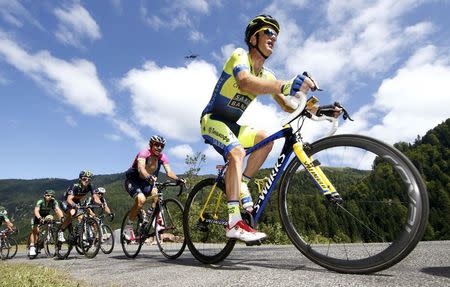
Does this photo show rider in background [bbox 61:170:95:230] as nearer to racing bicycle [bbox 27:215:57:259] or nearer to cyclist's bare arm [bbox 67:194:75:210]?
cyclist's bare arm [bbox 67:194:75:210]

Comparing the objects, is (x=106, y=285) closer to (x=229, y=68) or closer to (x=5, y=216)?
(x=229, y=68)

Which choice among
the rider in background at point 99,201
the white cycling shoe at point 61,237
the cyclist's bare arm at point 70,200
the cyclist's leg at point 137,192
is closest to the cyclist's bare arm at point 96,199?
the rider in background at point 99,201

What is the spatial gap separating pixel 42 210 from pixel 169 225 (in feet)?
29.2

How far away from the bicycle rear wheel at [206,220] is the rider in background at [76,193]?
7.28 m

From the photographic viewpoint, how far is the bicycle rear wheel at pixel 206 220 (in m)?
5.17

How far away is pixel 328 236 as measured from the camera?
4.00m

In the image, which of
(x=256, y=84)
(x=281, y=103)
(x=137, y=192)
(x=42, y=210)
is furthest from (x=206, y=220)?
(x=42, y=210)

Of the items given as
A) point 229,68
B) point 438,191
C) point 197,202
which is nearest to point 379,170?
point 229,68

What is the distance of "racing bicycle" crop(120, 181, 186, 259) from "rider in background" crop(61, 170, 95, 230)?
415cm

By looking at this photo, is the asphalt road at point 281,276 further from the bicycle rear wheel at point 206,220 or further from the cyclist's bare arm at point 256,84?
the cyclist's bare arm at point 256,84

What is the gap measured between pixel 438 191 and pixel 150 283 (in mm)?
117383

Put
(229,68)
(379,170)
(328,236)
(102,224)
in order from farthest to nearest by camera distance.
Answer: (102,224) < (229,68) < (328,236) < (379,170)

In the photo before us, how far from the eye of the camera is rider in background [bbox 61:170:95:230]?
11720 millimetres

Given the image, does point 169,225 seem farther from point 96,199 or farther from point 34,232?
point 34,232
